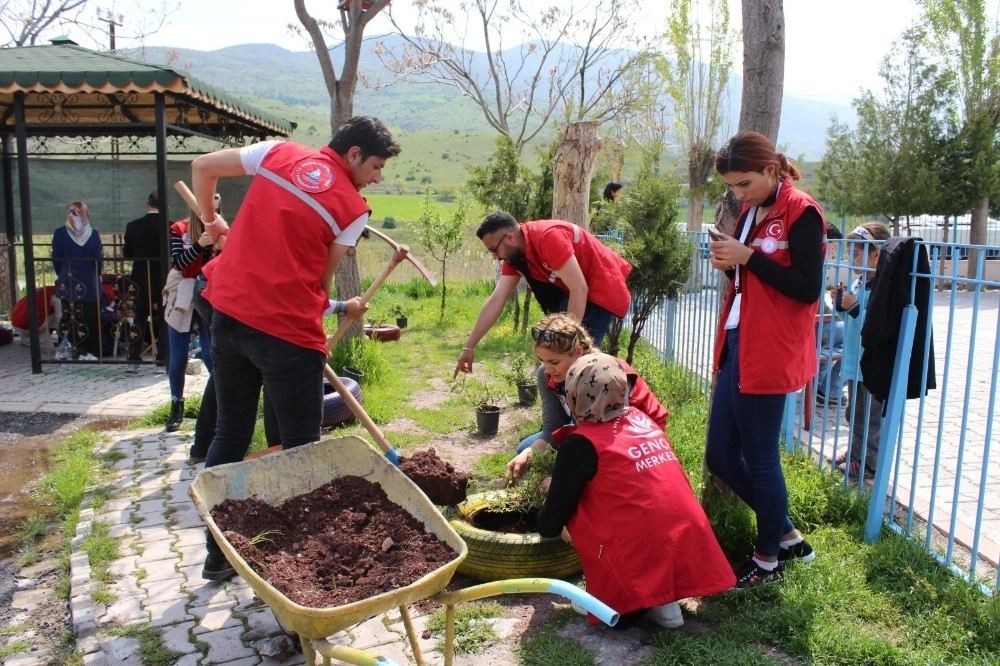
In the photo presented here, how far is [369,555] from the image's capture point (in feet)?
8.34

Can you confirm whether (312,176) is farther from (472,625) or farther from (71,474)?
(71,474)

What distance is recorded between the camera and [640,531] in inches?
106

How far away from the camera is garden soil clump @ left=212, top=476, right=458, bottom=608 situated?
7.67 feet

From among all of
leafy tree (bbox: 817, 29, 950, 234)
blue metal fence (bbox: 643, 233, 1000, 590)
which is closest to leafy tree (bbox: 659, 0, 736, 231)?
leafy tree (bbox: 817, 29, 950, 234)

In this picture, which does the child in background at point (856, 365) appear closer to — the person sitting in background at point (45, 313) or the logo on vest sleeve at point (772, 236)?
the logo on vest sleeve at point (772, 236)

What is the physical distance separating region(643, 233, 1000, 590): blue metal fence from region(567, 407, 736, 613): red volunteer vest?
1.24 meters

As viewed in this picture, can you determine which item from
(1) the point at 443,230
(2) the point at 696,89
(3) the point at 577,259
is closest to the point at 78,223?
(1) the point at 443,230

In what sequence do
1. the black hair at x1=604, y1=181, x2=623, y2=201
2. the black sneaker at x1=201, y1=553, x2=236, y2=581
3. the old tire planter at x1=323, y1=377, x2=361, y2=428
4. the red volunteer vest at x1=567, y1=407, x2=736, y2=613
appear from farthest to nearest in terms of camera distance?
the black hair at x1=604, y1=181, x2=623, y2=201 → the old tire planter at x1=323, y1=377, x2=361, y2=428 → the black sneaker at x1=201, y1=553, x2=236, y2=581 → the red volunteer vest at x1=567, y1=407, x2=736, y2=613

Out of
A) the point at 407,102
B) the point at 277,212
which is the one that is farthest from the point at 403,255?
the point at 407,102

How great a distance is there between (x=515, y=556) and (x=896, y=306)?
2002mm

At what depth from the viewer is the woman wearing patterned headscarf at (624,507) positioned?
8.88ft

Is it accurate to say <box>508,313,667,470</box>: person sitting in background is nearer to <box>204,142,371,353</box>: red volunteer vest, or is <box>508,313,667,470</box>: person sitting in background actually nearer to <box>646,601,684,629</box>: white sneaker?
<box>646,601,684,629</box>: white sneaker

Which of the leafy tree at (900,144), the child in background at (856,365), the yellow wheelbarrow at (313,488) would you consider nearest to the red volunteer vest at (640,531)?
the yellow wheelbarrow at (313,488)

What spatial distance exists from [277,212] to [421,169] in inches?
3259
